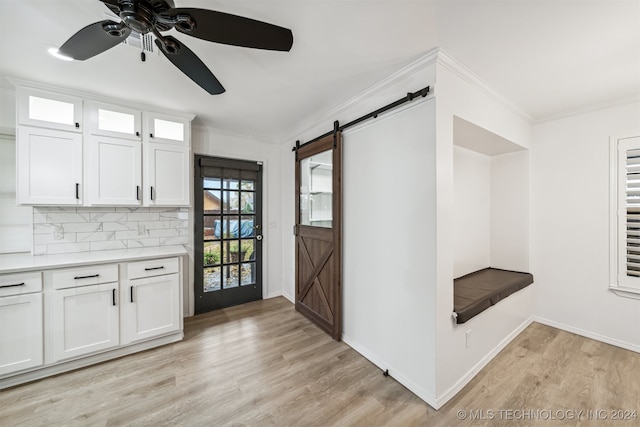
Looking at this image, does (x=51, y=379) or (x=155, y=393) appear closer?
(x=155, y=393)

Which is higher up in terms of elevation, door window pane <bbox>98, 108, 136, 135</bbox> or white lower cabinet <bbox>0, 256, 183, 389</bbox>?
door window pane <bbox>98, 108, 136, 135</bbox>

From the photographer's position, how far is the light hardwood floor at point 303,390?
1637mm

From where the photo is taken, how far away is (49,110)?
219cm

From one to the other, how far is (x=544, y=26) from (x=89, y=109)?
12.3 ft

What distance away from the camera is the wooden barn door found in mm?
2627

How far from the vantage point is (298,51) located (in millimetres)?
1732

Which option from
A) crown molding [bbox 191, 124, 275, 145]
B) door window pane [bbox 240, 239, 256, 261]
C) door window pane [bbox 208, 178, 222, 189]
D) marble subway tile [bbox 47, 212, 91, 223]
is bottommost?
door window pane [bbox 240, 239, 256, 261]

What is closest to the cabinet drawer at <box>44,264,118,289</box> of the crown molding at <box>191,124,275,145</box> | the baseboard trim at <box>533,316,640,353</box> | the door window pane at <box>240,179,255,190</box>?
the door window pane at <box>240,179,255,190</box>

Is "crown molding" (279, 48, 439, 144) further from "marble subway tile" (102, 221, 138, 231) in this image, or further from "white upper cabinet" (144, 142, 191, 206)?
"marble subway tile" (102, 221, 138, 231)

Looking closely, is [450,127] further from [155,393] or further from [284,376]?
[155,393]

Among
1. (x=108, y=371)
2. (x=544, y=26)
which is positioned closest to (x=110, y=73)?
(x=108, y=371)

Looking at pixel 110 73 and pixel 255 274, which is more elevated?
pixel 110 73

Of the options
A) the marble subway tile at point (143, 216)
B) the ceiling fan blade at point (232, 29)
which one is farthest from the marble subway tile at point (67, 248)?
the ceiling fan blade at point (232, 29)

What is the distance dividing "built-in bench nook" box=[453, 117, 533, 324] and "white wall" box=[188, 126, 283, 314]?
2.58m
